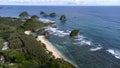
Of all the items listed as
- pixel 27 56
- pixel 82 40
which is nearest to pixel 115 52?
pixel 82 40

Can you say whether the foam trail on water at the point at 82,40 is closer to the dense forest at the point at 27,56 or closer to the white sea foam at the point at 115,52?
the white sea foam at the point at 115,52

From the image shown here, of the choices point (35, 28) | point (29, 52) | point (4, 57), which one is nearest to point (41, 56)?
point (29, 52)

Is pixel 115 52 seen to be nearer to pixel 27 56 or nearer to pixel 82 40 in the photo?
pixel 82 40

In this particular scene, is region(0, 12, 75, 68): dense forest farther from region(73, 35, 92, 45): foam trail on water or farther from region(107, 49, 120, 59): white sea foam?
region(107, 49, 120, 59): white sea foam

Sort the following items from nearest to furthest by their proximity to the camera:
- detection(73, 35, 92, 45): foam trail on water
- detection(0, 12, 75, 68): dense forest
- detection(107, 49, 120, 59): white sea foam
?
detection(0, 12, 75, 68): dense forest → detection(107, 49, 120, 59): white sea foam → detection(73, 35, 92, 45): foam trail on water

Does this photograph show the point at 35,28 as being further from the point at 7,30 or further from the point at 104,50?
the point at 104,50

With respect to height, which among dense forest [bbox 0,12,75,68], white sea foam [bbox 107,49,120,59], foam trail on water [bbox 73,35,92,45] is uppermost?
dense forest [bbox 0,12,75,68]

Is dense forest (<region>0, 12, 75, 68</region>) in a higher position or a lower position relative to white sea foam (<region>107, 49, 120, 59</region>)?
higher

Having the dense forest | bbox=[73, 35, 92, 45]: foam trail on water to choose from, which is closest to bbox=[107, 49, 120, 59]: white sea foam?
bbox=[73, 35, 92, 45]: foam trail on water

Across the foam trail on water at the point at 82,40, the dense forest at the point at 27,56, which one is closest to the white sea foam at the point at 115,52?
the foam trail on water at the point at 82,40

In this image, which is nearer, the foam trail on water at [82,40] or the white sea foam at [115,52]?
the white sea foam at [115,52]

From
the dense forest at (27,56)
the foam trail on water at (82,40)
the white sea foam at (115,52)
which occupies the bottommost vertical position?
the foam trail on water at (82,40)
